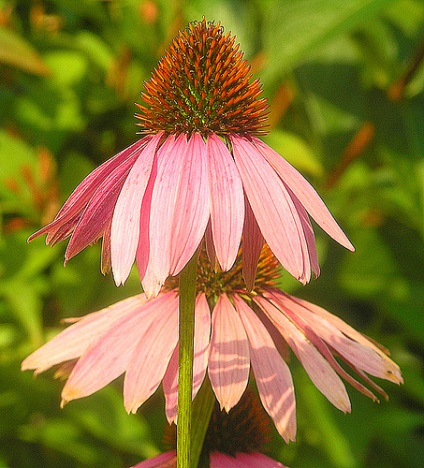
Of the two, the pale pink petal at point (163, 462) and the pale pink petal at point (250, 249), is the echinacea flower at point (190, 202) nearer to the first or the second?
the pale pink petal at point (250, 249)

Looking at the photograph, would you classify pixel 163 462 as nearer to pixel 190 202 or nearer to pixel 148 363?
pixel 148 363

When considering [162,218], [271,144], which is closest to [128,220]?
[162,218]

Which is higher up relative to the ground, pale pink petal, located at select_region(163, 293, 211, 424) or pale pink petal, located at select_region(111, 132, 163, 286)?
pale pink petal, located at select_region(111, 132, 163, 286)

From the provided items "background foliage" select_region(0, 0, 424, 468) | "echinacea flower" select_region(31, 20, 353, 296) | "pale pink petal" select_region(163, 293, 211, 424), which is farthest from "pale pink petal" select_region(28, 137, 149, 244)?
"background foliage" select_region(0, 0, 424, 468)

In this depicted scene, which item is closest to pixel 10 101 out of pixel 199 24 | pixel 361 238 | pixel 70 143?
pixel 70 143

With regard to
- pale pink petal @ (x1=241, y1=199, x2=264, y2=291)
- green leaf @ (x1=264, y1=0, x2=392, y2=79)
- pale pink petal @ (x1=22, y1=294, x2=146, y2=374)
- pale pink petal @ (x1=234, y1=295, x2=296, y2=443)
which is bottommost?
pale pink petal @ (x1=234, y1=295, x2=296, y2=443)

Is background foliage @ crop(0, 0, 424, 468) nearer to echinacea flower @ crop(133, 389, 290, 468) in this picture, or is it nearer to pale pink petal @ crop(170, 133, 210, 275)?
echinacea flower @ crop(133, 389, 290, 468)

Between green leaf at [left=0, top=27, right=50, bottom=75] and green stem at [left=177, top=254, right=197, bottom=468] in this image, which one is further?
green leaf at [left=0, top=27, right=50, bottom=75]

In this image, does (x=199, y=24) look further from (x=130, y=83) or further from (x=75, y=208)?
(x=130, y=83)
